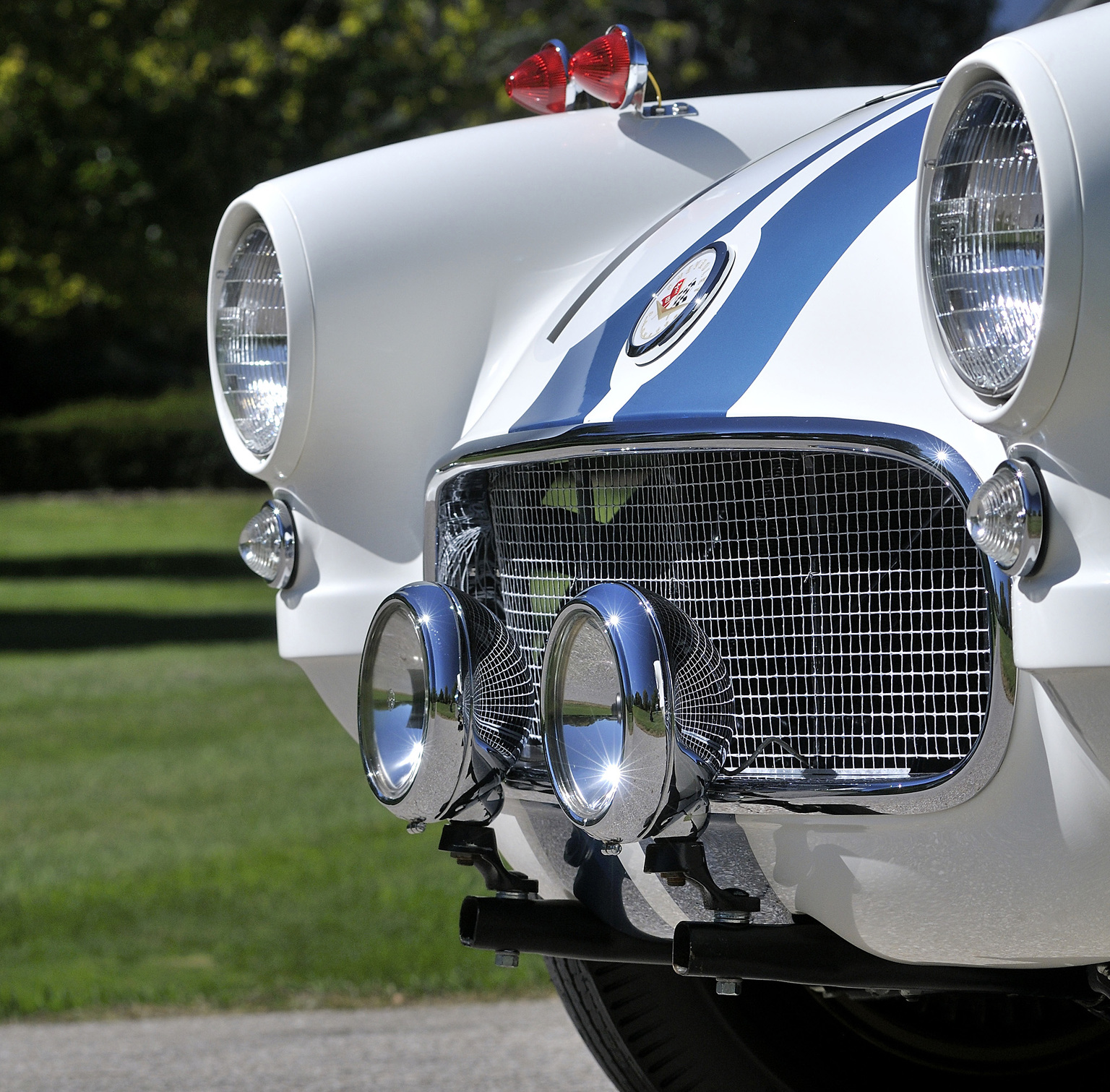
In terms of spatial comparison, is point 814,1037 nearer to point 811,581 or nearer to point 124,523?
point 811,581

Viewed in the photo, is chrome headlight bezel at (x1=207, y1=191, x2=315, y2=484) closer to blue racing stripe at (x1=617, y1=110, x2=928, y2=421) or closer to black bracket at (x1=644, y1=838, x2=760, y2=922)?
blue racing stripe at (x1=617, y1=110, x2=928, y2=421)

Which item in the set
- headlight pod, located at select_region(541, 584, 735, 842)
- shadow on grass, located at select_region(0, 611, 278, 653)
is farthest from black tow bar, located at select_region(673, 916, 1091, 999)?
shadow on grass, located at select_region(0, 611, 278, 653)

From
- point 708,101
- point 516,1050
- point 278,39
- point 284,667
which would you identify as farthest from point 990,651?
point 278,39

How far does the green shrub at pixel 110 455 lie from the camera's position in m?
29.6

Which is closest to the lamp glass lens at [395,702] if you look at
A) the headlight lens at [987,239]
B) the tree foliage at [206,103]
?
the headlight lens at [987,239]

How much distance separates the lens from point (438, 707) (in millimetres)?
1859

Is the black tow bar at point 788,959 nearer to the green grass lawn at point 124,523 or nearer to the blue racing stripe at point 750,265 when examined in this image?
the blue racing stripe at point 750,265

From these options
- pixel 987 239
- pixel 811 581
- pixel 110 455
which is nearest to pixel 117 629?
pixel 811 581

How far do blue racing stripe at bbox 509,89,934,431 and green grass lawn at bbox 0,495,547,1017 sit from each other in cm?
225

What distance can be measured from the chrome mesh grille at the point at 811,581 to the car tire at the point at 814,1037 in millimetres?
683

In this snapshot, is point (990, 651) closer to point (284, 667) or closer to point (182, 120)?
point (284, 667)

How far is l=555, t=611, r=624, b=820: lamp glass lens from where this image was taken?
1672 millimetres

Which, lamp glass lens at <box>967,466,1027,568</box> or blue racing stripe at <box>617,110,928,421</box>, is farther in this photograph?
blue racing stripe at <box>617,110,928,421</box>

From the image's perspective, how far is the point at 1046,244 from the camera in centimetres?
136
